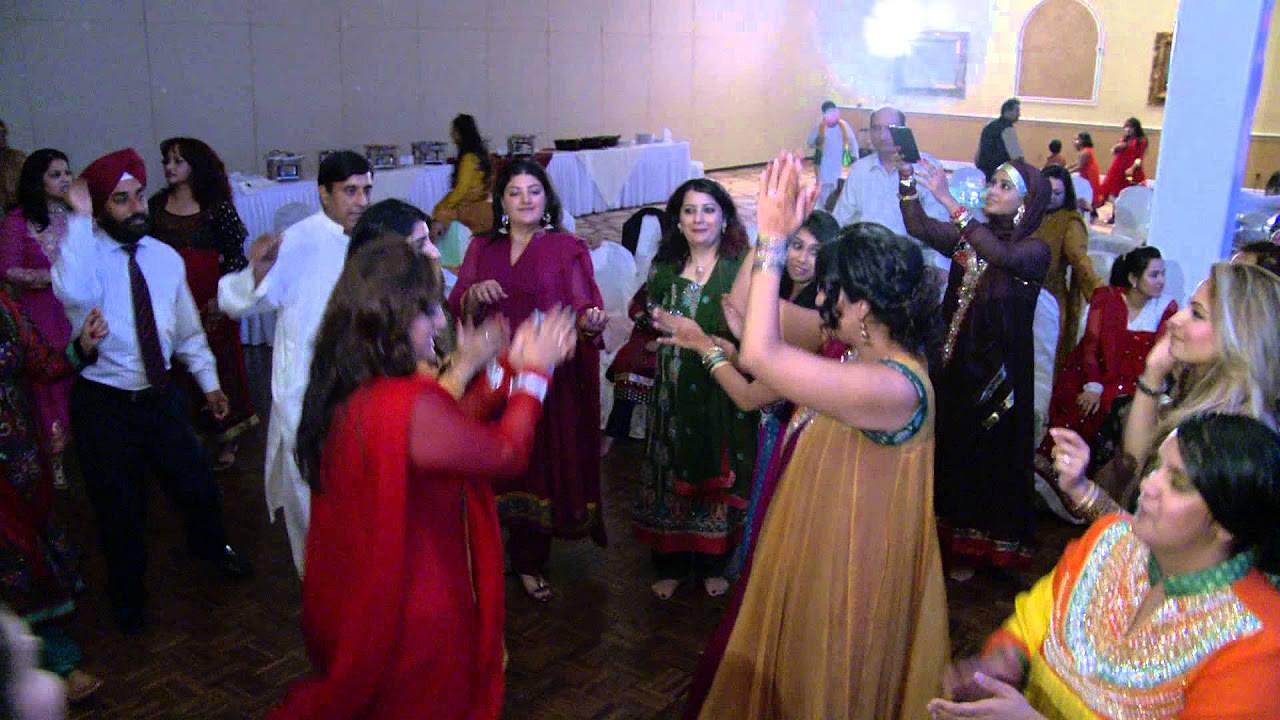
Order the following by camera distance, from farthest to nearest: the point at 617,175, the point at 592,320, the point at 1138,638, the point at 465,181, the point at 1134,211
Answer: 1. the point at 617,175
2. the point at 1134,211
3. the point at 465,181
4. the point at 592,320
5. the point at 1138,638

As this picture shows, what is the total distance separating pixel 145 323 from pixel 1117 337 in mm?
3717

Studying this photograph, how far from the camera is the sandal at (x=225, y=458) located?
478cm

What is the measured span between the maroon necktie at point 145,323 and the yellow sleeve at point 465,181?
338cm

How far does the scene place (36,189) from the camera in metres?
4.39

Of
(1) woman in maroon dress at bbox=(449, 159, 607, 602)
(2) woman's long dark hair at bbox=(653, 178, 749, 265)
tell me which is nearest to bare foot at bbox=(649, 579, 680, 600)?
(1) woman in maroon dress at bbox=(449, 159, 607, 602)

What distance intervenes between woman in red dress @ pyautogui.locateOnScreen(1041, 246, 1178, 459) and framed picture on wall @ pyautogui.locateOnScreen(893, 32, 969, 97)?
45.3 feet

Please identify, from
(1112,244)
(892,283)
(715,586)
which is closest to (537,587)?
(715,586)

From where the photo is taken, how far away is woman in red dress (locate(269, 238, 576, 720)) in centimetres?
170

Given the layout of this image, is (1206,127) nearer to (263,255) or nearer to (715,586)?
(715,586)

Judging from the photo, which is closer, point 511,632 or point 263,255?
point 263,255

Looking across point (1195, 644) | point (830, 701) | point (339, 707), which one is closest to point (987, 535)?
point (830, 701)

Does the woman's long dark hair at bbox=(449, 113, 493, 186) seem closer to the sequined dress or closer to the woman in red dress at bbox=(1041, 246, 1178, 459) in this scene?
the woman in red dress at bbox=(1041, 246, 1178, 459)

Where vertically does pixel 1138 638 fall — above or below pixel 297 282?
below

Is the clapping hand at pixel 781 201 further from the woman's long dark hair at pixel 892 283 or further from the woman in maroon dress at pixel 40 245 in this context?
the woman in maroon dress at pixel 40 245
